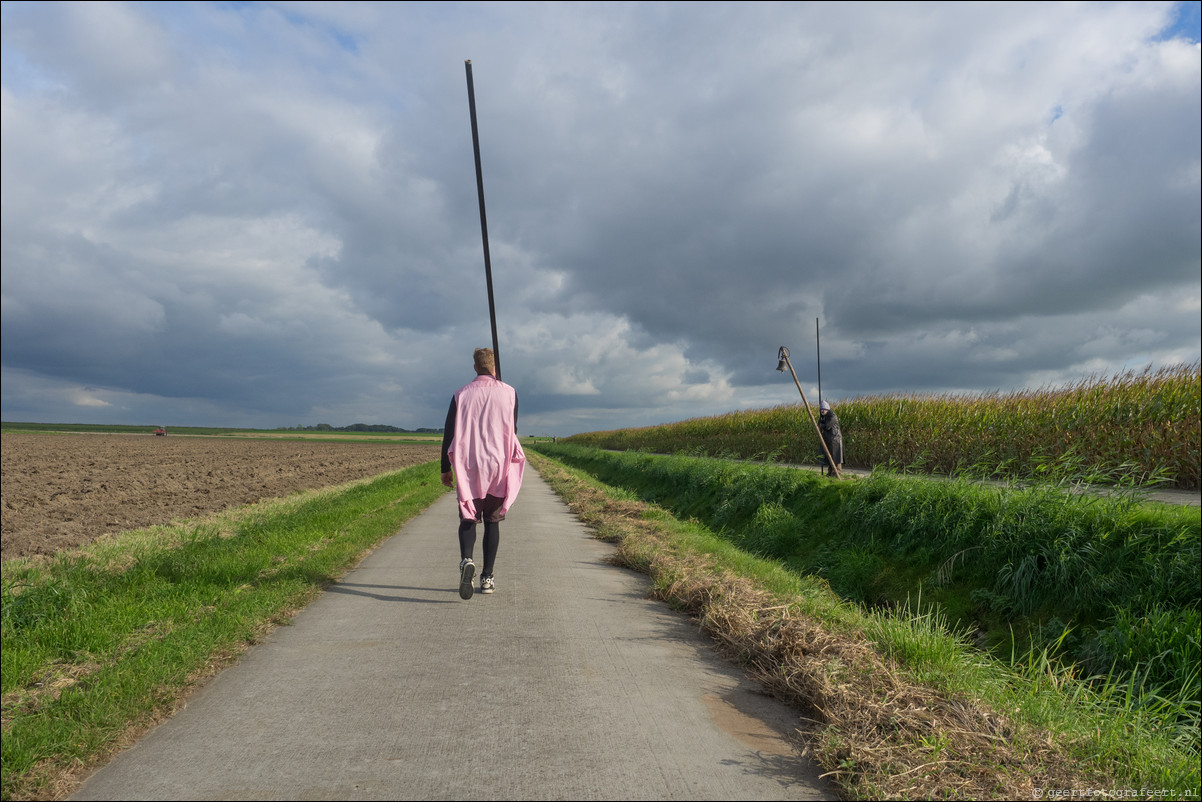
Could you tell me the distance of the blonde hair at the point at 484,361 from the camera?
6750 millimetres

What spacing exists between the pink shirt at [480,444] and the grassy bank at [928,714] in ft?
7.36

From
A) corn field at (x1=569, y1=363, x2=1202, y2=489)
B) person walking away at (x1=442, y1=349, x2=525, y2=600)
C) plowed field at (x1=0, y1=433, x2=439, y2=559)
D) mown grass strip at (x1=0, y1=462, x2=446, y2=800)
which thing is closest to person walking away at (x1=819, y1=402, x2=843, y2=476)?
corn field at (x1=569, y1=363, x2=1202, y2=489)

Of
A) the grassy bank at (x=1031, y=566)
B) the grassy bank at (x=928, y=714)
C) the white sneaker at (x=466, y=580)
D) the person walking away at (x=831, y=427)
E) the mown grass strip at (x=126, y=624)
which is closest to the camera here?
the grassy bank at (x=928, y=714)

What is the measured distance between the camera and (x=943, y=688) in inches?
150

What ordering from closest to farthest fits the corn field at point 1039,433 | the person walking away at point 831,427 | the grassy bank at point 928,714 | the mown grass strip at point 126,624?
1. the grassy bank at point 928,714
2. the mown grass strip at point 126,624
3. the corn field at point 1039,433
4. the person walking away at point 831,427

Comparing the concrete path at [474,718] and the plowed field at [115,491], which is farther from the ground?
the plowed field at [115,491]

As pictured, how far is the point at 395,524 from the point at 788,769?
10079 millimetres

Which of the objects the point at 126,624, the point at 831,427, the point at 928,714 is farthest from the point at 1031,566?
the point at 831,427

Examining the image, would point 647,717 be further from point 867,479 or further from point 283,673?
point 867,479

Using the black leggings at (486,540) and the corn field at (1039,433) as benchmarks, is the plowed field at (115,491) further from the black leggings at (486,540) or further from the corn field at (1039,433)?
the corn field at (1039,433)

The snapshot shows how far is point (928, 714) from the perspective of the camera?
346 centimetres

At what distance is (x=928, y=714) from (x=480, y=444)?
171 inches

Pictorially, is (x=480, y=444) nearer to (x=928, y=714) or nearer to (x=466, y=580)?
(x=466, y=580)

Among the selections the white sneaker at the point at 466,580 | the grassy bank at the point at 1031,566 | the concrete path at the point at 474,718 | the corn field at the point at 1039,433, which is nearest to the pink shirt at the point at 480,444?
the white sneaker at the point at 466,580
